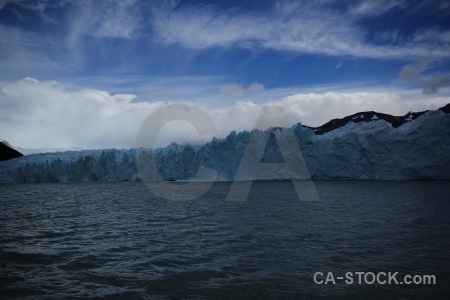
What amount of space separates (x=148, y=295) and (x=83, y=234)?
725cm

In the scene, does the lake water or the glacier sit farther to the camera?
the glacier

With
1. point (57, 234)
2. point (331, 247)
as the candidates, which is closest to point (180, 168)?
point (57, 234)

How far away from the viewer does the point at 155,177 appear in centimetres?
5797

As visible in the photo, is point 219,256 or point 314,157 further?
point 314,157

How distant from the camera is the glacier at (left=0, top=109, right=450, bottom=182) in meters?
38.7

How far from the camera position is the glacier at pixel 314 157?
38719 millimetres

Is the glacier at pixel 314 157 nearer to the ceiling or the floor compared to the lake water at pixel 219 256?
nearer to the ceiling

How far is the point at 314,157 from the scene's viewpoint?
4628 centimetres

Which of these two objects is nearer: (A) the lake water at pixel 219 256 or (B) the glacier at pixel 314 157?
(A) the lake water at pixel 219 256

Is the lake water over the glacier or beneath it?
beneath

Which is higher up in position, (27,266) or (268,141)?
(268,141)

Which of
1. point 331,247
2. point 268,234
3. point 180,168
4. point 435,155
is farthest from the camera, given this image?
point 180,168

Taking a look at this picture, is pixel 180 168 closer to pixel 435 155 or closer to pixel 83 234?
pixel 435 155

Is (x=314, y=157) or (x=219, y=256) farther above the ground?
(x=314, y=157)
